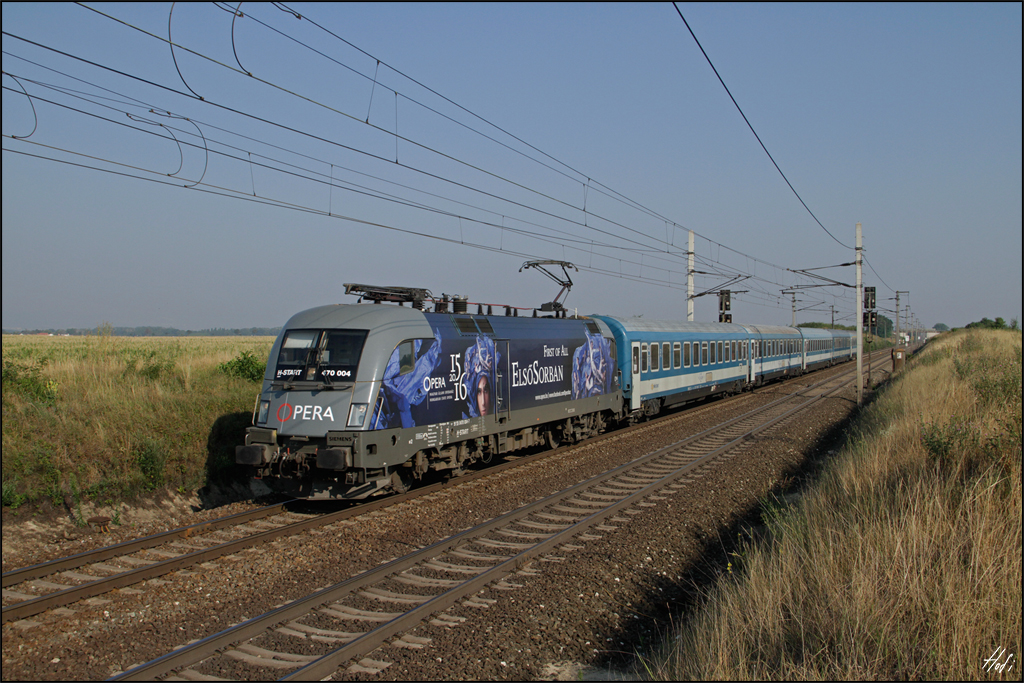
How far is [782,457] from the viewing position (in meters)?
14.0

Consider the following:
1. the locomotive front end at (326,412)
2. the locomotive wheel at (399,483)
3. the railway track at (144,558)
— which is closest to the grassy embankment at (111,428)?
the railway track at (144,558)

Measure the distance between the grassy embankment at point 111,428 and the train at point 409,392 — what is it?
7.37 feet

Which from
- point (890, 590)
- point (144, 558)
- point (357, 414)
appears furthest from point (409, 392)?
point (890, 590)

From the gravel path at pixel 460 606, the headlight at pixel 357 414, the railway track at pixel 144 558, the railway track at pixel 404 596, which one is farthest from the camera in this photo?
the headlight at pixel 357 414

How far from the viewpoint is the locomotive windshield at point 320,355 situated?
9402 millimetres

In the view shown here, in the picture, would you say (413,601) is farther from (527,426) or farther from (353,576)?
(527,426)

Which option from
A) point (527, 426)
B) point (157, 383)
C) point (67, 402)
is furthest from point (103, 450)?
point (527, 426)

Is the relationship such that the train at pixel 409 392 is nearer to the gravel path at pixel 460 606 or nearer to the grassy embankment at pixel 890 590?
the gravel path at pixel 460 606

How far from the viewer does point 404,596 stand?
6.55 metres

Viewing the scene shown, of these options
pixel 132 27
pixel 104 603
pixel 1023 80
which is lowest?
pixel 104 603

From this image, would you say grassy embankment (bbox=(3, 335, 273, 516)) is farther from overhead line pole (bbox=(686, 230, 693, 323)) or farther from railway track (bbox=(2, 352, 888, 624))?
overhead line pole (bbox=(686, 230, 693, 323))

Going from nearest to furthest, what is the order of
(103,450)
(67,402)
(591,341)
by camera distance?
(103,450) < (67,402) < (591,341)

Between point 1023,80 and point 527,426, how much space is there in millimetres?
10133

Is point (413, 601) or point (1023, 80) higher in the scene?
point (1023, 80)
